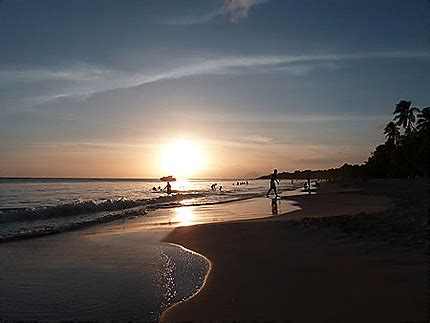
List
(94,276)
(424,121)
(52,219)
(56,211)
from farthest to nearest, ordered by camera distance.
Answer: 1. (424,121)
2. (56,211)
3. (52,219)
4. (94,276)

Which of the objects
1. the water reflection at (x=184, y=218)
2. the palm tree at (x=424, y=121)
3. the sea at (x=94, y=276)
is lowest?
the water reflection at (x=184, y=218)

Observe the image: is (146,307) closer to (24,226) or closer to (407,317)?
(407,317)

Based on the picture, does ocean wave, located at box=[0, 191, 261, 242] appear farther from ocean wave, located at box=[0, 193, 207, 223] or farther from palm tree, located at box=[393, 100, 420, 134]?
palm tree, located at box=[393, 100, 420, 134]

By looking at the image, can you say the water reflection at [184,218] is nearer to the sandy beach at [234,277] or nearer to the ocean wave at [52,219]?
the ocean wave at [52,219]

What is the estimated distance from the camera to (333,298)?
5730mm

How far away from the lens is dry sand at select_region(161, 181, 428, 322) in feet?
17.2

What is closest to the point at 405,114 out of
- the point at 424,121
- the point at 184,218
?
the point at 424,121

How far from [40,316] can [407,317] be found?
5.38 m

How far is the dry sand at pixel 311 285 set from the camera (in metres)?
5.23

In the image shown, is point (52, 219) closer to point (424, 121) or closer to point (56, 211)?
point (56, 211)

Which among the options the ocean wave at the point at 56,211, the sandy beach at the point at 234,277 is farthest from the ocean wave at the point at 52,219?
the sandy beach at the point at 234,277

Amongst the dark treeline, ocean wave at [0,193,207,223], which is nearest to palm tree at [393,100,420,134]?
the dark treeline

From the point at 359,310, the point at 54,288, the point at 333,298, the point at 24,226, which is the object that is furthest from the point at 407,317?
the point at 24,226

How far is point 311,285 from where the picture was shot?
6.46 metres
